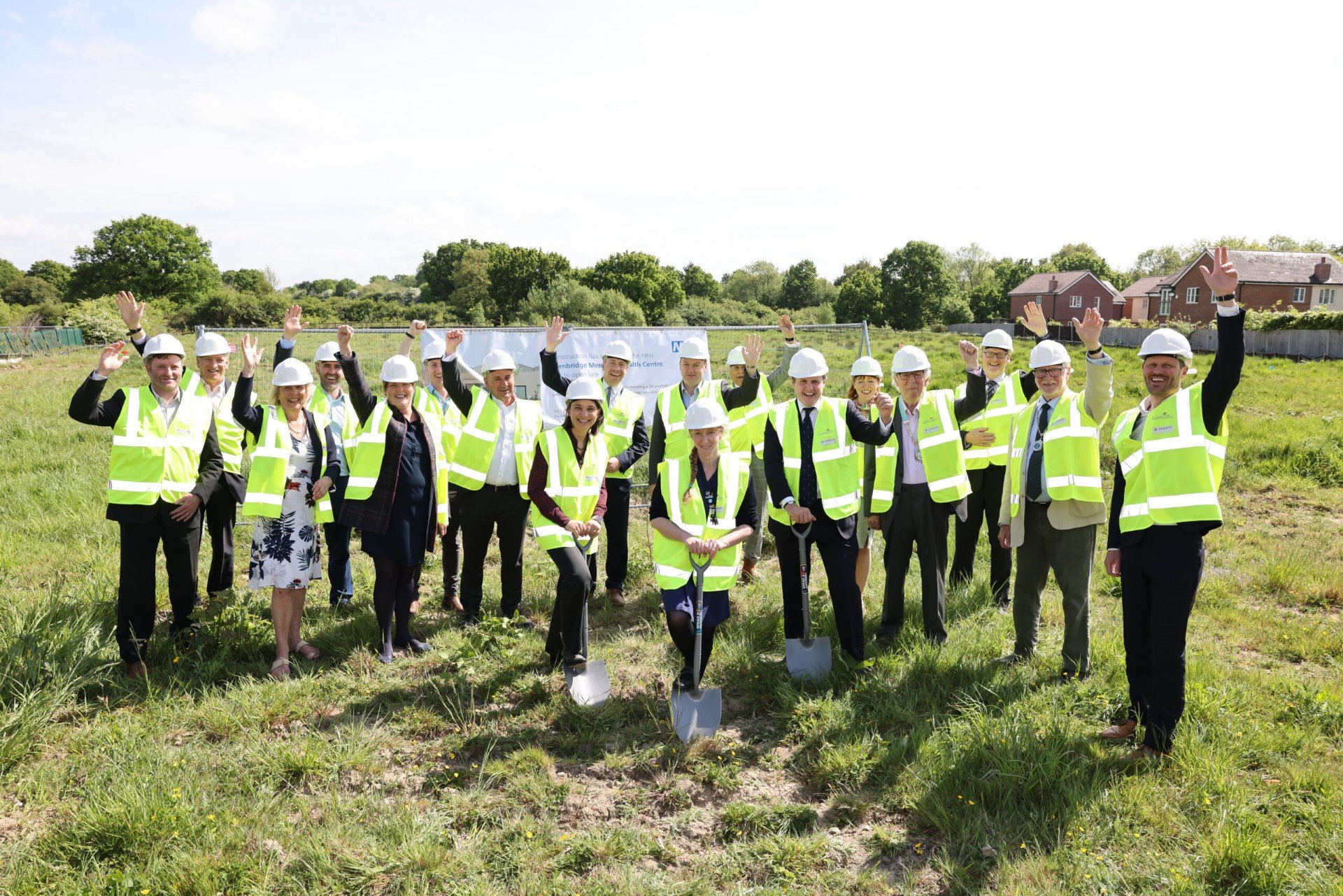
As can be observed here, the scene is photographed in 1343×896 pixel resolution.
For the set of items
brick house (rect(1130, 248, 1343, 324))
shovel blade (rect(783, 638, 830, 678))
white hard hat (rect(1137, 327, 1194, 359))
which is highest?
brick house (rect(1130, 248, 1343, 324))

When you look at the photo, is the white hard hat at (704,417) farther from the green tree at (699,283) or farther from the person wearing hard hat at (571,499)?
the green tree at (699,283)

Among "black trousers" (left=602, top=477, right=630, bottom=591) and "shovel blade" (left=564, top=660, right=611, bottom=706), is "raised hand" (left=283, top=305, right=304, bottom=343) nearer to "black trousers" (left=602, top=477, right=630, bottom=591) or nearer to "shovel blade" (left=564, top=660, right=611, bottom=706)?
"black trousers" (left=602, top=477, right=630, bottom=591)

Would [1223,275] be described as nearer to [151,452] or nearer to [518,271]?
[151,452]

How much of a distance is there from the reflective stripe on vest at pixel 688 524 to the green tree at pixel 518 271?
52.8 meters

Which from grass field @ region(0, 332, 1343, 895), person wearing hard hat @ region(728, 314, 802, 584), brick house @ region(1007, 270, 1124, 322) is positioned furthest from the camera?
brick house @ region(1007, 270, 1124, 322)

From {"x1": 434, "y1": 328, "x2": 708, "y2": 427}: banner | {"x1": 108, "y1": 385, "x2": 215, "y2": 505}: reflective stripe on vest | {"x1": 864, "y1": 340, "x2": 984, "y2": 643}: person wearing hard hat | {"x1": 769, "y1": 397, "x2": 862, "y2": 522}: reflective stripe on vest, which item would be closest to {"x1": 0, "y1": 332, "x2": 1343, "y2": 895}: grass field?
{"x1": 864, "y1": 340, "x2": 984, "y2": 643}: person wearing hard hat

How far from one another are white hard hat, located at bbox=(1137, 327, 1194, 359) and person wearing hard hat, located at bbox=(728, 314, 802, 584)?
3076 millimetres

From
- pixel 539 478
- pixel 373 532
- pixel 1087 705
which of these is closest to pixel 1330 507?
pixel 1087 705

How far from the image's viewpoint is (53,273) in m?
72.4

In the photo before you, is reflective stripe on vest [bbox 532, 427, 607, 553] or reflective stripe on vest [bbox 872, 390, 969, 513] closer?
reflective stripe on vest [bbox 532, 427, 607, 553]

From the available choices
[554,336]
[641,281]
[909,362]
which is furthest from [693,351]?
[641,281]

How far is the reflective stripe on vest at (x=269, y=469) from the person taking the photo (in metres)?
5.32

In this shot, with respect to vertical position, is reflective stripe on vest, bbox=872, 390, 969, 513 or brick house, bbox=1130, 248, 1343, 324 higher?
brick house, bbox=1130, 248, 1343, 324

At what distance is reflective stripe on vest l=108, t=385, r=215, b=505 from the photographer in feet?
16.4
